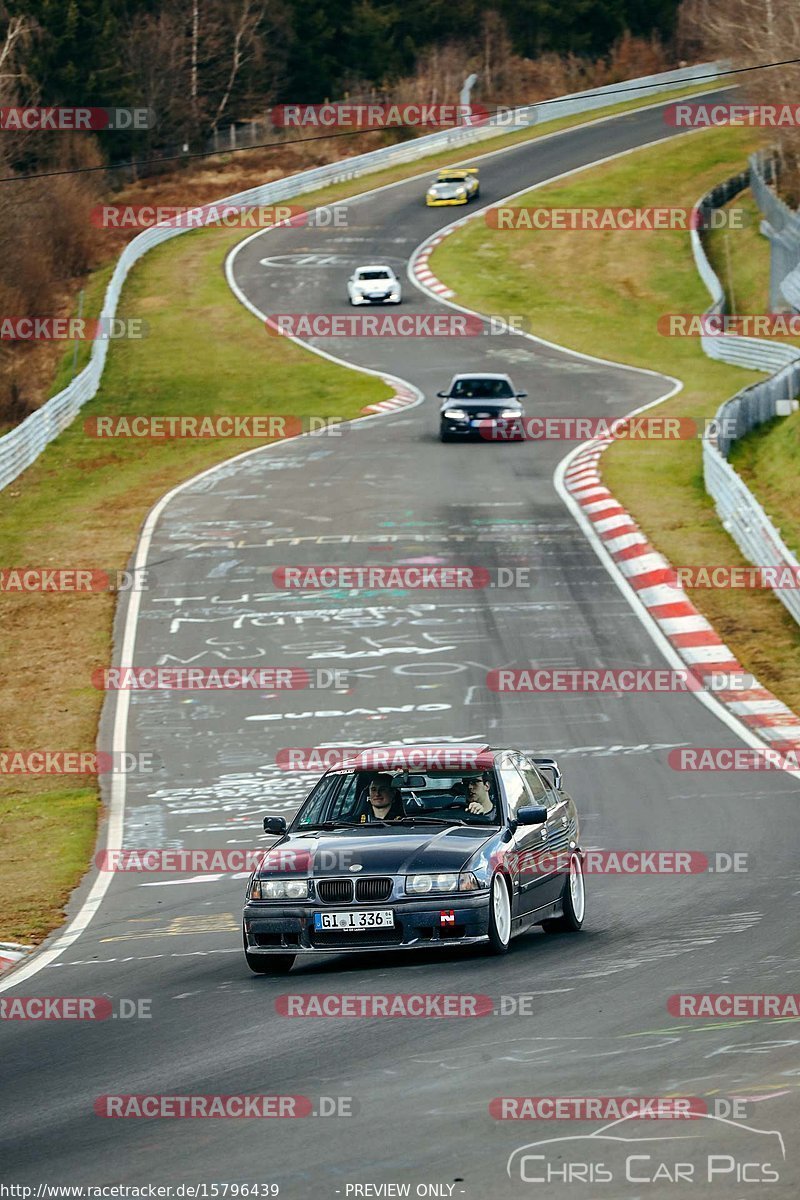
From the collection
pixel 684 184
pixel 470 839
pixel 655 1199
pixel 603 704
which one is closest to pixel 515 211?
pixel 684 184

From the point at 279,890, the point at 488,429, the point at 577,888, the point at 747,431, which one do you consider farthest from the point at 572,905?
→ the point at 488,429

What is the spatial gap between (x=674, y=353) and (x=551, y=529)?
2314 centimetres

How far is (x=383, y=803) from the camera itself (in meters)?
11.8

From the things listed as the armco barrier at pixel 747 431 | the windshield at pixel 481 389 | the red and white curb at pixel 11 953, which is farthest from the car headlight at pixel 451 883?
the windshield at pixel 481 389

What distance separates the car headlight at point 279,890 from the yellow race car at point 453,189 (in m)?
64.1

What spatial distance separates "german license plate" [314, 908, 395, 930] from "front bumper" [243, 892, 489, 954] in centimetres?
3

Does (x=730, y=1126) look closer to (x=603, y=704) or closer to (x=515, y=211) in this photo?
(x=603, y=704)

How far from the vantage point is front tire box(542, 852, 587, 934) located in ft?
39.4

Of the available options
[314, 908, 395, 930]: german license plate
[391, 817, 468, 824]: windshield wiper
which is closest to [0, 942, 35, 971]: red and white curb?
[314, 908, 395, 930]: german license plate

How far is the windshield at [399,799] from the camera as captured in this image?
11688 mm

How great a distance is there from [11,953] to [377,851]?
340 centimetres

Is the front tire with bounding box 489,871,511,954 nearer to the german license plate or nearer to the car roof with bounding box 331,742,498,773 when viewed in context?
the german license plate

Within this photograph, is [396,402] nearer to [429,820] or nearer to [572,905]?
[572,905]

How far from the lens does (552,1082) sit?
25.5 ft
